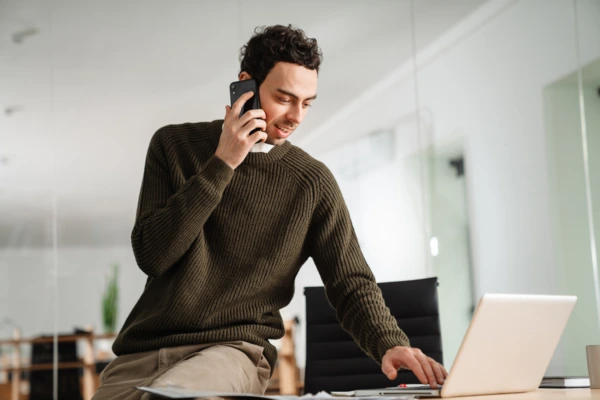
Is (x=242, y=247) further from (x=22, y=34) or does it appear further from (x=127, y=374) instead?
(x=22, y=34)

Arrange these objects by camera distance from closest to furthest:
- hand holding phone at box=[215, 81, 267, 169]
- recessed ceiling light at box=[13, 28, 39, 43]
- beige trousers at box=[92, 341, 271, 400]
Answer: beige trousers at box=[92, 341, 271, 400] < hand holding phone at box=[215, 81, 267, 169] < recessed ceiling light at box=[13, 28, 39, 43]

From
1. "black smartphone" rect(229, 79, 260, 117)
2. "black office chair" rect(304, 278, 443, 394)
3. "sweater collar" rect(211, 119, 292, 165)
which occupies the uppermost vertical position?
"black smartphone" rect(229, 79, 260, 117)

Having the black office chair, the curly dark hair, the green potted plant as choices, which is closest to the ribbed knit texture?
the curly dark hair

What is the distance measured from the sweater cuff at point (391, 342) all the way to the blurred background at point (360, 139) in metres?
2.25

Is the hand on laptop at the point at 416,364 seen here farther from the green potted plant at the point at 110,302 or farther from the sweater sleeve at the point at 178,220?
the green potted plant at the point at 110,302

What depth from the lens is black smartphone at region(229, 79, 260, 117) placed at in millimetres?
1660

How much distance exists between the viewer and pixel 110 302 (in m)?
3.55

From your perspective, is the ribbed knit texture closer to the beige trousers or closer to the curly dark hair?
the beige trousers

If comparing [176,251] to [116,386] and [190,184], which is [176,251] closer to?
[190,184]

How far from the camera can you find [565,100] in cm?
361

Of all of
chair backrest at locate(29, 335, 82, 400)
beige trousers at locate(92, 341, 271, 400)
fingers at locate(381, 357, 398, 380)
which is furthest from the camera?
chair backrest at locate(29, 335, 82, 400)

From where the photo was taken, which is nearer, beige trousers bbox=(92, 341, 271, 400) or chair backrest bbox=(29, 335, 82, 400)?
beige trousers bbox=(92, 341, 271, 400)

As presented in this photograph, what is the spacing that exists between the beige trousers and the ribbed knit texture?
33mm

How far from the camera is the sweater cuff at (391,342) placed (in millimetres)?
1468
